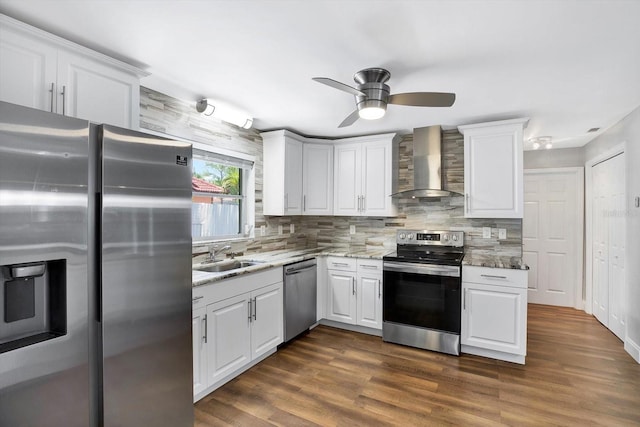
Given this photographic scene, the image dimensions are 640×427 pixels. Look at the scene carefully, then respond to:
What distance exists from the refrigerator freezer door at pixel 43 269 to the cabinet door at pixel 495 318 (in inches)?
123

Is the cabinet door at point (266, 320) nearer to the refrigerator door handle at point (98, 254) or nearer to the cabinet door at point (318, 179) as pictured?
the cabinet door at point (318, 179)

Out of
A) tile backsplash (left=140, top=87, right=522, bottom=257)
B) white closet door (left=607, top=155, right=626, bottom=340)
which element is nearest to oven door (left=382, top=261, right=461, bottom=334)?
tile backsplash (left=140, top=87, right=522, bottom=257)

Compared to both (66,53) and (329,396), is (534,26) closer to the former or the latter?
(66,53)

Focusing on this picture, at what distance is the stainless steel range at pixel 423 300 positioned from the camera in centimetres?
329

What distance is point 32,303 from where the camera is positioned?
133cm

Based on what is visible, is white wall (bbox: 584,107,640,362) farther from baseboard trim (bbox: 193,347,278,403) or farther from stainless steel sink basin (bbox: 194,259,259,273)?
stainless steel sink basin (bbox: 194,259,259,273)

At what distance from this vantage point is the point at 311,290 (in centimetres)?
385

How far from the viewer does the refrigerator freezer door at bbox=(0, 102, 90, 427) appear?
3.98ft

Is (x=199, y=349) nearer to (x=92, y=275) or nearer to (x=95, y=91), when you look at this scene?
(x=92, y=275)

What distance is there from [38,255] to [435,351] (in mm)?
3325

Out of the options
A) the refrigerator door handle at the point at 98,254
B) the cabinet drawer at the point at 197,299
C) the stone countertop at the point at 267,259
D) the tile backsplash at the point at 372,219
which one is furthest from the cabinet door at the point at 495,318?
the refrigerator door handle at the point at 98,254

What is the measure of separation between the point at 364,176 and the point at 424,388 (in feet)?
7.88

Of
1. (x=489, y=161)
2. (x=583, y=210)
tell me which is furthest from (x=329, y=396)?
(x=583, y=210)

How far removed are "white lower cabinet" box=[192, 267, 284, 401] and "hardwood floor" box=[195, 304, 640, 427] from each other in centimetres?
14
